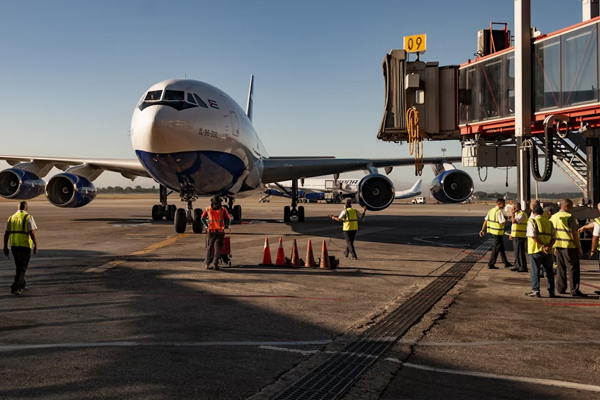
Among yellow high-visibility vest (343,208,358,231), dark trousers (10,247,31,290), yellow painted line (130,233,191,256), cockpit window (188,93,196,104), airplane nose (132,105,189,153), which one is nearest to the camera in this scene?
dark trousers (10,247,31,290)

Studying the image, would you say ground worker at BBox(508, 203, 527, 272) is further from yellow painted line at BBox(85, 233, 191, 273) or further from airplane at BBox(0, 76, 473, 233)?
yellow painted line at BBox(85, 233, 191, 273)

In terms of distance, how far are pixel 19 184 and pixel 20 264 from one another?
1778 cm

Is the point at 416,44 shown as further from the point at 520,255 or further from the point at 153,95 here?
the point at 153,95

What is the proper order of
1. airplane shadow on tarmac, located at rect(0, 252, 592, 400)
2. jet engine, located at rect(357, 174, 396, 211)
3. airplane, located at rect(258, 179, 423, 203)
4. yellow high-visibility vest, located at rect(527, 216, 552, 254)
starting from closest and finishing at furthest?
airplane shadow on tarmac, located at rect(0, 252, 592, 400)
yellow high-visibility vest, located at rect(527, 216, 552, 254)
jet engine, located at rect(357, 174, 396, 211)
airplane, located at rect(258, 179, 423, 203)

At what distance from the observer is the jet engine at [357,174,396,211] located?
19.4 meters

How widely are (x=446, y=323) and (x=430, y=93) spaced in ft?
32.7

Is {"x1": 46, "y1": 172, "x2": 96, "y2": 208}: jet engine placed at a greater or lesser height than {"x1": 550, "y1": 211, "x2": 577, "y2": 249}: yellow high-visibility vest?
greater

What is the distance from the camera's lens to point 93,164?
24594 mm

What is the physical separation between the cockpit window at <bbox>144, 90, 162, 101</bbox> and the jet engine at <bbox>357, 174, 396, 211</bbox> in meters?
7.81

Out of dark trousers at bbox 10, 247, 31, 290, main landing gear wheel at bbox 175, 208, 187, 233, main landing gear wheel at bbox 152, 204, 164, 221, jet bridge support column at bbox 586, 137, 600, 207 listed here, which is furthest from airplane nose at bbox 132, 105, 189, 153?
main landing gear wheel at bbox 152, 204, 164, 221

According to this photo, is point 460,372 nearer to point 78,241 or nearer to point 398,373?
point 398,373

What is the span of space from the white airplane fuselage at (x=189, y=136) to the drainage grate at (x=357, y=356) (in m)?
9.33

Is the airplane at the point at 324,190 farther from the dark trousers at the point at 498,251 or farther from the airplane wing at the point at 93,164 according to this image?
the dark trousers at the point at 498,251

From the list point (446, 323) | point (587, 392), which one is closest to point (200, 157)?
point (446, 323)
